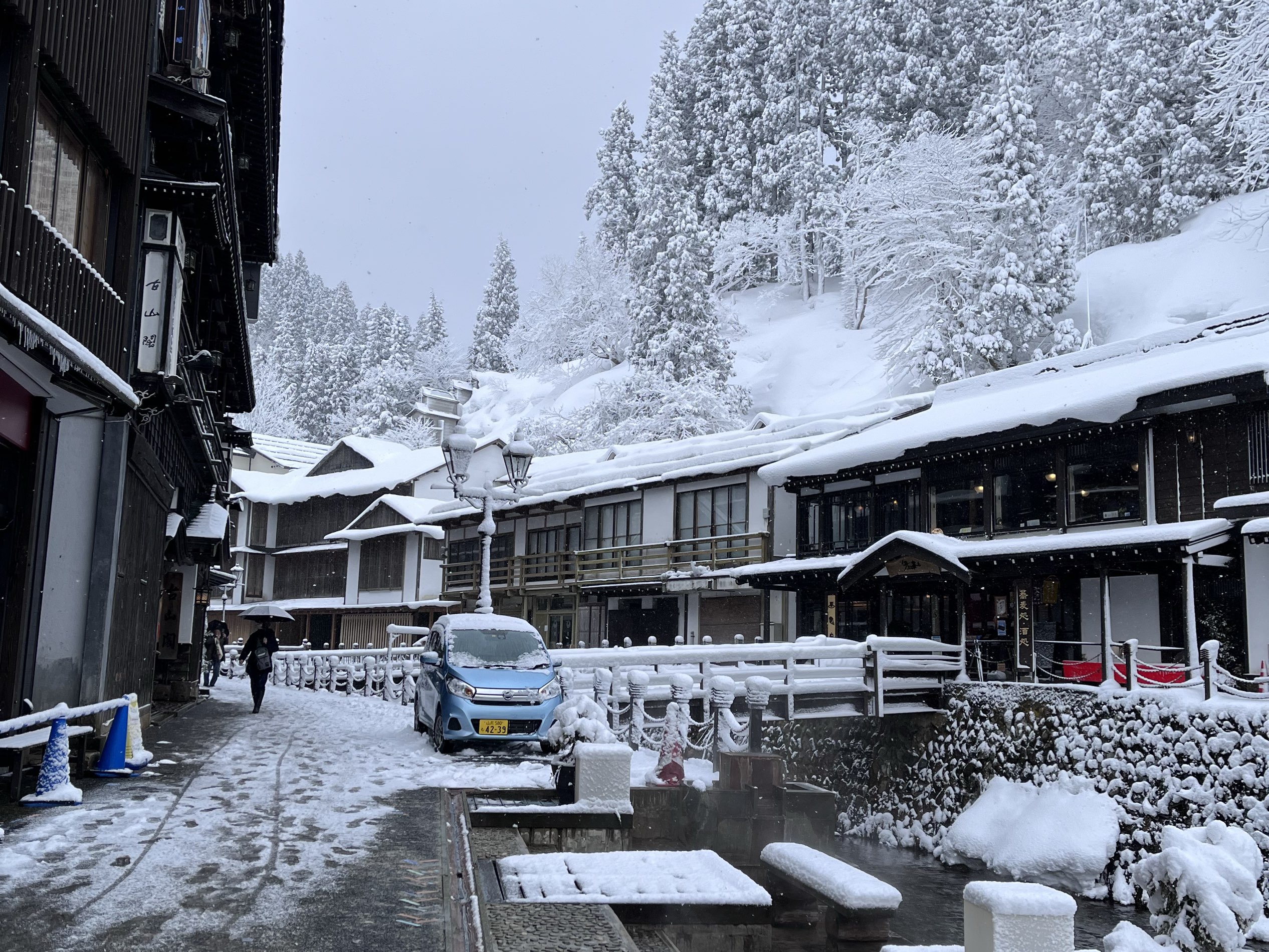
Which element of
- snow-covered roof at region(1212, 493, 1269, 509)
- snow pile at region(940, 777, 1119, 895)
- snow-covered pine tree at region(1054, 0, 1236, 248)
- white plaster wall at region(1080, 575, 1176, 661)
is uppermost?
snow-covered pine tree at region(1054, 0, 1236, 248)

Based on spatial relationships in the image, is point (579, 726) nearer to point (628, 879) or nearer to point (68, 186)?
point (628, 879)

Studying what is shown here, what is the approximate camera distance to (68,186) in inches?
432

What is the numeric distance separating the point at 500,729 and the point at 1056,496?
47.3 feet

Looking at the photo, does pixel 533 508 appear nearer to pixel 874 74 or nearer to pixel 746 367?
pixel 746 367

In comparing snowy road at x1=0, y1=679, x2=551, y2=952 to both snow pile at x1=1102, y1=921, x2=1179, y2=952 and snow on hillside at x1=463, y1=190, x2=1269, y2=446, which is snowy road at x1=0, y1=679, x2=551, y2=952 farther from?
snow on hillside at x1=463, y1=190, x2=1269, y2=446

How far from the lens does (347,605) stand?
4950cm

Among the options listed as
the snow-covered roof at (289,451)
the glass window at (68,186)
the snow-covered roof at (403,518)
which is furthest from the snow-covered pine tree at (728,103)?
the glass window at (68,186)

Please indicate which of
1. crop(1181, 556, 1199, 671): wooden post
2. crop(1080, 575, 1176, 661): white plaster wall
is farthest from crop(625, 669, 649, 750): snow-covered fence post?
crop(1080, 575, 1176, 661): white plaster wall

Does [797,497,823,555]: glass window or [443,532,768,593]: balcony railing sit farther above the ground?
[797,497,823,555]: glass window

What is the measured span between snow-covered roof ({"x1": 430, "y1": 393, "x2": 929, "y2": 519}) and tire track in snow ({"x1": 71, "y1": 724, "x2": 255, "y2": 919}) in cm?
1959

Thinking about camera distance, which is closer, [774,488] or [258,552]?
[774,488]

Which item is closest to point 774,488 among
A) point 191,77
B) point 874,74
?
point 191,77

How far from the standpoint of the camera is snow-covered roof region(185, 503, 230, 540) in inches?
914

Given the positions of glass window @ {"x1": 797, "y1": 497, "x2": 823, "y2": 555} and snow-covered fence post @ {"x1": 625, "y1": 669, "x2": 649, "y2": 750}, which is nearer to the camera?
snow-covered fence post @ {"x1": 625, "y1": 669, "x2": 649, "y2": 750}
